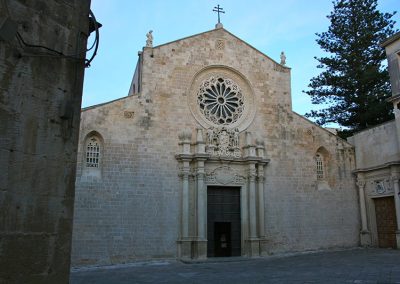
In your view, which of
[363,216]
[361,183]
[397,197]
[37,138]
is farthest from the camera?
[361,183]

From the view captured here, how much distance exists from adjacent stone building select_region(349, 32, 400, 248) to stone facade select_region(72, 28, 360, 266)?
57 centimetres

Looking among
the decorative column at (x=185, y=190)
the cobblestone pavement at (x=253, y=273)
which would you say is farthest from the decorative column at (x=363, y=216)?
the decorative column at (x=185, y=190)

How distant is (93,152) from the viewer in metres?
16.3

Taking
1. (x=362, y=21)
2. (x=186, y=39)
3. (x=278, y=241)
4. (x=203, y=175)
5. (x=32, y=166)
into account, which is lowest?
(x=278, y=241)

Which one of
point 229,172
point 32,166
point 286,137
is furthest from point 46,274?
point 286,137

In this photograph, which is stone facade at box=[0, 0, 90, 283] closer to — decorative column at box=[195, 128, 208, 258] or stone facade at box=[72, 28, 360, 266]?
stone facade at box=[72, 28, 360, 266]

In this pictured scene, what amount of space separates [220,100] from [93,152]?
6772mm

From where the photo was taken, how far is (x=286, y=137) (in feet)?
64.5

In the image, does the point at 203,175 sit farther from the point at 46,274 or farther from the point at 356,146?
the point at 46,274

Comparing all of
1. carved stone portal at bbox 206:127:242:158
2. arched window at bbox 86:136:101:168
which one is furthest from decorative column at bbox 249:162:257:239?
arched window at bbox 86:136:101:168

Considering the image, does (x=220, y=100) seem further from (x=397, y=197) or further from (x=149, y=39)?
(x=397, y=197)

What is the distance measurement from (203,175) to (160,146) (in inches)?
91.7

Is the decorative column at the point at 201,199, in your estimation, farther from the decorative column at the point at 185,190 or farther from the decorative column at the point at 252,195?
the decorative column at the point at 252,195

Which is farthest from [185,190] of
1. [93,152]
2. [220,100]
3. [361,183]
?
[361,183]
